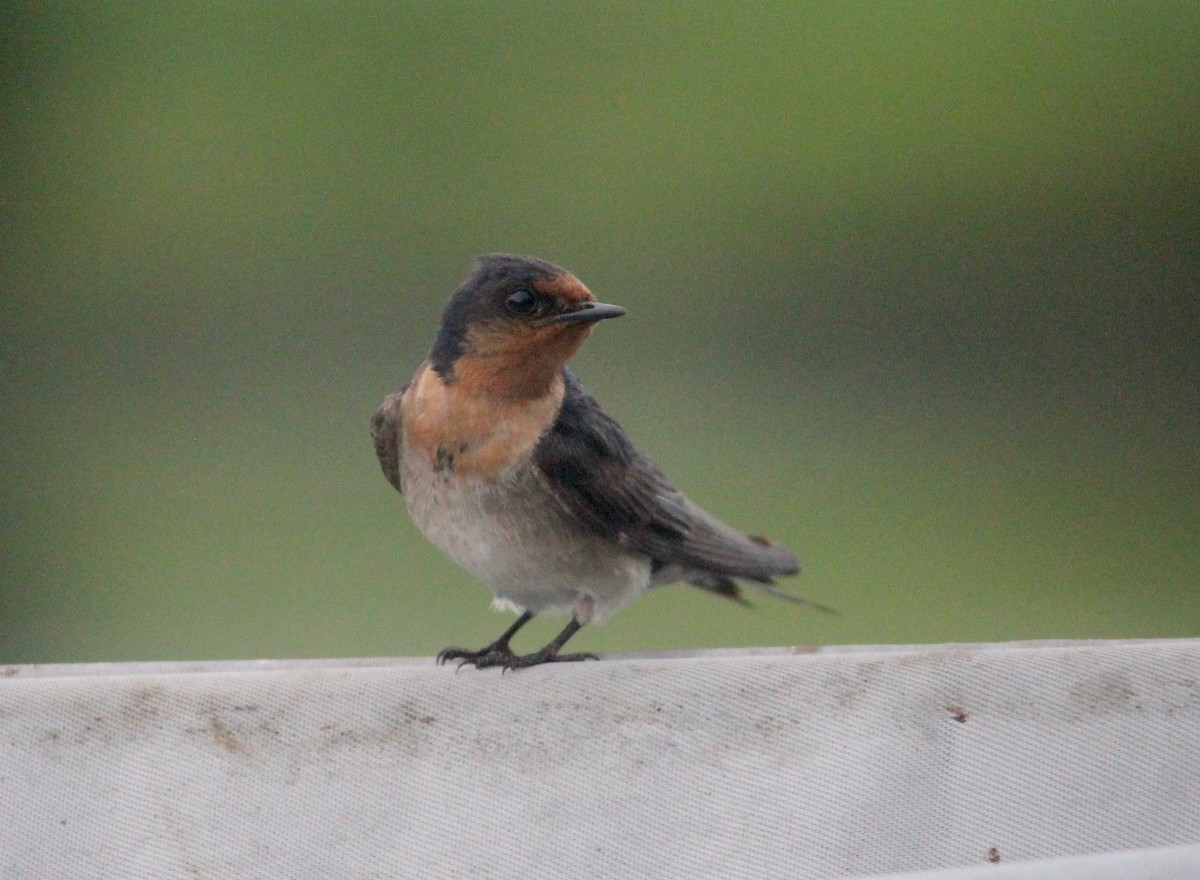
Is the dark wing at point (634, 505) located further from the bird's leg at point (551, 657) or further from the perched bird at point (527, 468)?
the bird's leg at point (551, 657)

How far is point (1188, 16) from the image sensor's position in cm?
335

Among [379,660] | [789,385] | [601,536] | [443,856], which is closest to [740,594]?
[601,536]

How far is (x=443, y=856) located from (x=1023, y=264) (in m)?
2.99

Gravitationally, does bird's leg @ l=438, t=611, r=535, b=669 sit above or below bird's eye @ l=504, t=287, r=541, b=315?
below

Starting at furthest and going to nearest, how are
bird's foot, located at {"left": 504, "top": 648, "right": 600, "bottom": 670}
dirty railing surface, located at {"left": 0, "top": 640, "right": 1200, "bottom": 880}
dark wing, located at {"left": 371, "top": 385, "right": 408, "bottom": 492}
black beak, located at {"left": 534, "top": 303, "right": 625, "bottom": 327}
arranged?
dark wing, located at {"left": 371, "top": 385, "right": 408, "bottom": 492} < bird's foot, located at {"left": 504, "top": 648, "right": 600, "bottom": 670} < black beak, located at {"left": 534, "top": 303, "right": 625, "bottom": 327} < dirty railing surface, located at {"left": 0, "top": 640, "right": 1200, "bottom": 880}

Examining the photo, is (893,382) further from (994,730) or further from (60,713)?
(60,713)

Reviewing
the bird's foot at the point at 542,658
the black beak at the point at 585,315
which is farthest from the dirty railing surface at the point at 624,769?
the black beak at the point at 585,315

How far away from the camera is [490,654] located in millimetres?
1397

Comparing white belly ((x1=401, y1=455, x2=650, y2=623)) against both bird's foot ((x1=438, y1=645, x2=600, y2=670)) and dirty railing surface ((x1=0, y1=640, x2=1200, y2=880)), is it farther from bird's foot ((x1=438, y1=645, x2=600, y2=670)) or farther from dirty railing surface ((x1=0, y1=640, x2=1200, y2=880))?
dirty railing surface ((x1=0, y1=640, x2=1200, y2=880))

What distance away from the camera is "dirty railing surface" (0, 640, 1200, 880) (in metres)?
1.06

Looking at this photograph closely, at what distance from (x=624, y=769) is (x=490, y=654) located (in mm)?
320

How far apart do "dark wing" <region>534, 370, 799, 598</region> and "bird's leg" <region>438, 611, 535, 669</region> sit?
151 millimetres

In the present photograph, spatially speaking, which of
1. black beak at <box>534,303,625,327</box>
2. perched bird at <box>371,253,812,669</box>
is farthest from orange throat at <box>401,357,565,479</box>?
black beak at <box>534,303,625,327</box>

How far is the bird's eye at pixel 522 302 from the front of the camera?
1259mm
